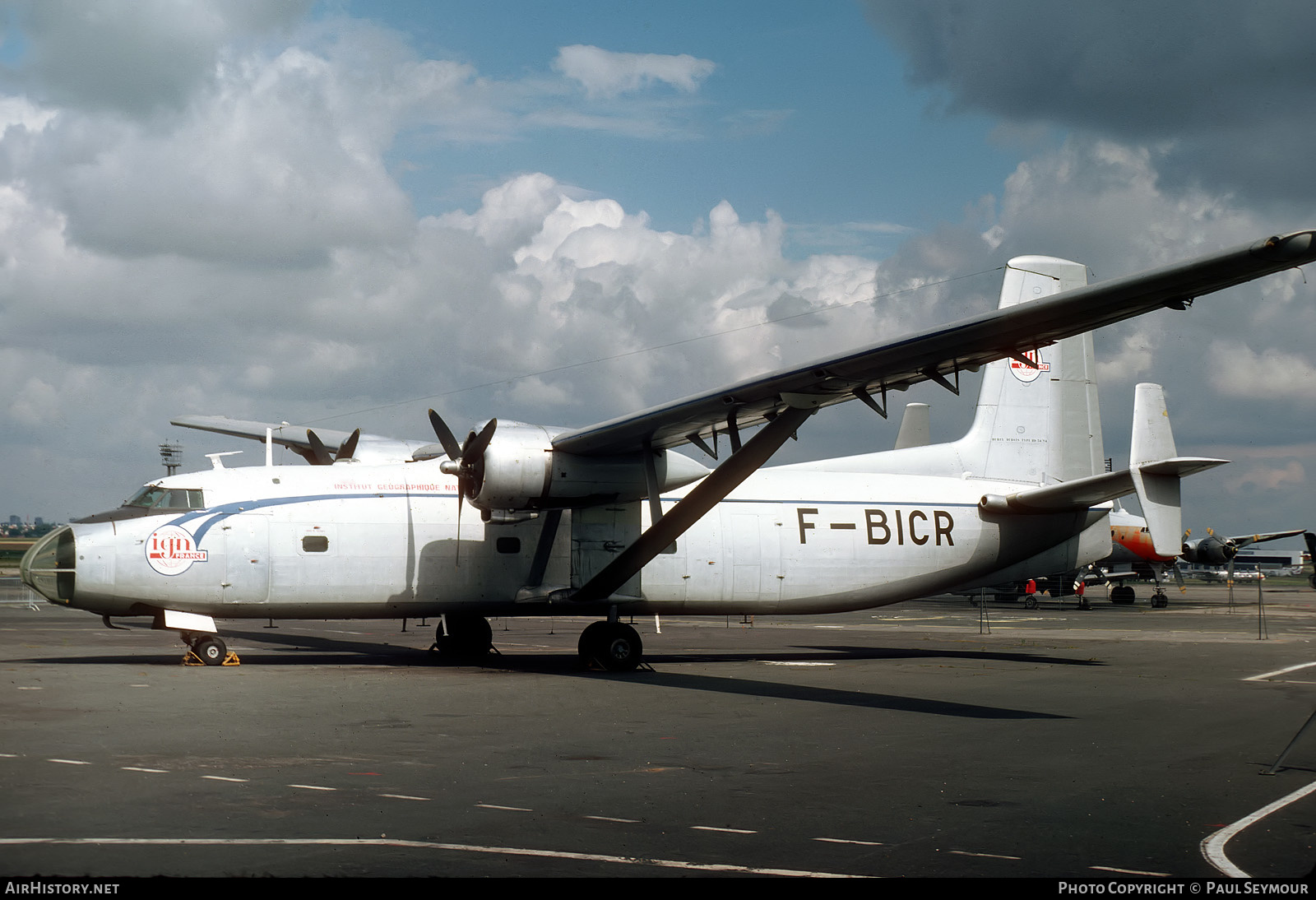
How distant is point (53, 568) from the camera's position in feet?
56.9

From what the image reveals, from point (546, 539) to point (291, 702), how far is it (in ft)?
21.1

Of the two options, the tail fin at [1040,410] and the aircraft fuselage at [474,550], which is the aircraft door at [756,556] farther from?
the tail fin at [1040,410]

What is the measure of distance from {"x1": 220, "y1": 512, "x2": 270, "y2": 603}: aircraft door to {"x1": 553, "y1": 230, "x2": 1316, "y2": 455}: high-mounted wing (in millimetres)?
5148

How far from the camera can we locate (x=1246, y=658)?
900 inches

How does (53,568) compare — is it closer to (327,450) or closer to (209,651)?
(209,651)

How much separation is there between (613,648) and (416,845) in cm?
1230

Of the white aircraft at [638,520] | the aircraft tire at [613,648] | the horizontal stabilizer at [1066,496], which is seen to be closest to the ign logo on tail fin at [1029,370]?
the white aircraft at [638,520]

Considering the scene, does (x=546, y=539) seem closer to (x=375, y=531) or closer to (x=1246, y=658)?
(x=375, y=531)

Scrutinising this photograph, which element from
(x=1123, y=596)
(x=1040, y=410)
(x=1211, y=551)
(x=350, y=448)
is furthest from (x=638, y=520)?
(x=1211, y=551)

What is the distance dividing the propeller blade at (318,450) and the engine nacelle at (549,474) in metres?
6.65

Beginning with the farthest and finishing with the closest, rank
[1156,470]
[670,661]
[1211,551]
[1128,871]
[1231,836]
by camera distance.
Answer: [1211,551]
[670,661]
[1156,470]
[1231,836]
[1128,871]

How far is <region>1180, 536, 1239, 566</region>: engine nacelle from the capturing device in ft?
193

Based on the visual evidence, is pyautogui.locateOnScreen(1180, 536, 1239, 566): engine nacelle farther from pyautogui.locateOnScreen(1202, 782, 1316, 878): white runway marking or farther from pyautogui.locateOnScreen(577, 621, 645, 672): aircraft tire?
pyautogui.locateOnScreen(1202, 782, 1316, 878): white runway marking

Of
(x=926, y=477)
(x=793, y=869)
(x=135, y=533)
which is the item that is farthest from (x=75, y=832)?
(x=926, y=477)
